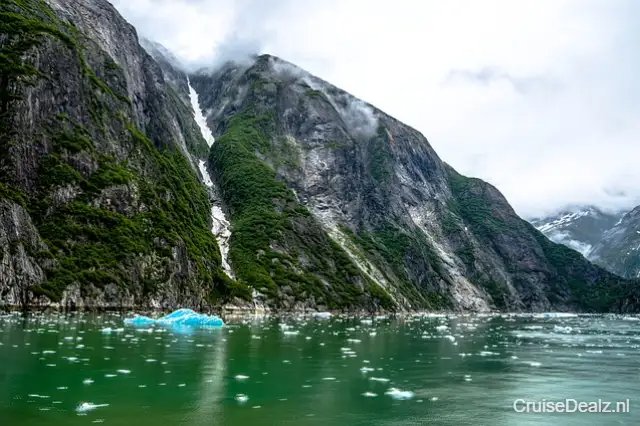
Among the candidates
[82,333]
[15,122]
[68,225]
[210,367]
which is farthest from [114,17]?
[210,367]

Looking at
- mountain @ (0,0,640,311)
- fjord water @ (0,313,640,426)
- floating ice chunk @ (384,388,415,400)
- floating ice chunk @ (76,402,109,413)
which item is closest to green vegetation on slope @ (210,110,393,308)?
mountain @ (0,0,640,311)

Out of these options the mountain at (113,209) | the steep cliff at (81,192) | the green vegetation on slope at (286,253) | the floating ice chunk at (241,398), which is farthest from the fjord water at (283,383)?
the green vegetation on slope at (286,253)

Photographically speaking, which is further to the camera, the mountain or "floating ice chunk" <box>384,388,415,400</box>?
the mountain

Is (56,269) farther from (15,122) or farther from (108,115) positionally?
(108,115)

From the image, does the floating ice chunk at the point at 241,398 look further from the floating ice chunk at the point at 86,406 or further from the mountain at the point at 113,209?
the mountain at the point at 113,209

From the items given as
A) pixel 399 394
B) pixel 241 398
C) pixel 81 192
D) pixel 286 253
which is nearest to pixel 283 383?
pixel 241 398

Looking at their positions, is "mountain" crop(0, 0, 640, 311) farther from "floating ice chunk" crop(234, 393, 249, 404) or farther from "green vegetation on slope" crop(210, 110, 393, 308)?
"floating ice chunk" crop(234, 393, 249, 404)

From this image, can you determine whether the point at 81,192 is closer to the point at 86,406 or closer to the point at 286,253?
the point at 286,253
